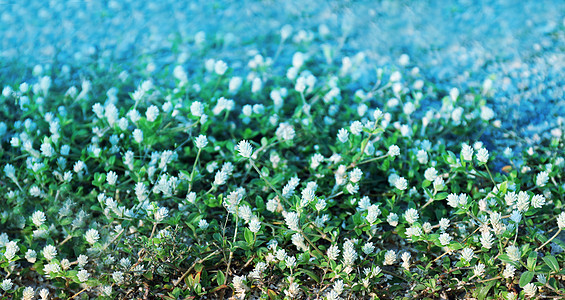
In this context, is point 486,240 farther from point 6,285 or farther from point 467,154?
point 6,285

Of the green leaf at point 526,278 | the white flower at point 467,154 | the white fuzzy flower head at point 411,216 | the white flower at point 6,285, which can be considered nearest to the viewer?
the green leaf at point 526,278

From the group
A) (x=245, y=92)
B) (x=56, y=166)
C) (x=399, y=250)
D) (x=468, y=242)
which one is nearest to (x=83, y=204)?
(x=56, y=166)

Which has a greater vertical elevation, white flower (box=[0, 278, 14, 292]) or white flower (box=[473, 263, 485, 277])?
white flower (box=[0, 278, 14, 292])

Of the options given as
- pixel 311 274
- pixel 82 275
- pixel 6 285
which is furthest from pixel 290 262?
pixel 6 285

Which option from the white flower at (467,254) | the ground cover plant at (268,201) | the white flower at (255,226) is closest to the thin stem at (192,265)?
the ground cover plant at (268,201)

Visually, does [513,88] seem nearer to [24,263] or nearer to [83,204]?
[83,204]

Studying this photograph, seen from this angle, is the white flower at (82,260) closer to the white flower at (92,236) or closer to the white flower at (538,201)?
the white flower at (92,236)

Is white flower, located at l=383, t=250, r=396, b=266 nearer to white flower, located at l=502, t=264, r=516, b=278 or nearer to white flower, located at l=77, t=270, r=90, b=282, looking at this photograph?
white flower, located at l=502, t=264, r=516, b=278

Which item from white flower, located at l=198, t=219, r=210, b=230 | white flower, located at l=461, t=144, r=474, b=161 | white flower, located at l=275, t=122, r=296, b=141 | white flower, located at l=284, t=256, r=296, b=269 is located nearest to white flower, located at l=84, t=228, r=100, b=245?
white flower, located at l=198, t=219, r=210, b=230
